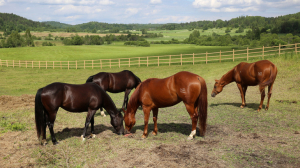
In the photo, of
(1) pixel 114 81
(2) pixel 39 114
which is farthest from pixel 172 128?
(2) pixel 39 114

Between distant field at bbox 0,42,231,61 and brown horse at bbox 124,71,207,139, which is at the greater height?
distant field at bbox 0,42,231,61

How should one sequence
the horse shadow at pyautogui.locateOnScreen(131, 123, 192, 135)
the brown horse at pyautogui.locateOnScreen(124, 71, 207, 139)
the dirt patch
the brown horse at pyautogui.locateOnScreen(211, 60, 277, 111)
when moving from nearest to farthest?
1. the brown horse at pyautogui.locateOnScreen(124, 71, 207, 139)
2. the horse shadow at pyautogui.locateOnScreen(131, 123, 192, 135)
3. the brown horse at pyautogui.locateOnScreen(211, 60, 277, 111)
4. the dirt patch

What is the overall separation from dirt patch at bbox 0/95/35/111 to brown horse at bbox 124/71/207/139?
20.3ft

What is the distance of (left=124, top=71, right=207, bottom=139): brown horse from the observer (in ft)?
19.8

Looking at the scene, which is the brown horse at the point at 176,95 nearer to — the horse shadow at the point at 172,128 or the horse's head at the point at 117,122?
the horse's head at the point at 117,122

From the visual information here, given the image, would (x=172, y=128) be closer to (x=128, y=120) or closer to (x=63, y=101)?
(x=128, y=120)

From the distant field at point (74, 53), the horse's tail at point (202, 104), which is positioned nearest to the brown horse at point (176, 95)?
the horse's tail at point (202, 104)

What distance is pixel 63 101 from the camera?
19.7 feet

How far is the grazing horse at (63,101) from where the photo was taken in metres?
5.82

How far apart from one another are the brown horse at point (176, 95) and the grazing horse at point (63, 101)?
0.86m

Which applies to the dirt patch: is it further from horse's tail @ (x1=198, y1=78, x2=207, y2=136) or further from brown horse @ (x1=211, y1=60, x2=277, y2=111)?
brown horse @ (x1=211, y1=60, x2=277, y2=111)

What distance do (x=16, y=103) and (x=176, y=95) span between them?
27.8ft

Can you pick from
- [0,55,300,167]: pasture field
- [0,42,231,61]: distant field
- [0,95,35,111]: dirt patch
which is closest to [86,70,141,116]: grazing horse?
[0,55,300,167]: pasture field

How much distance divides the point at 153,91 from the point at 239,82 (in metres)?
5.69
